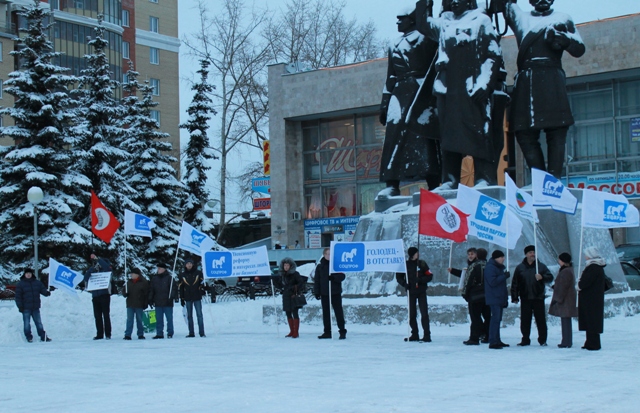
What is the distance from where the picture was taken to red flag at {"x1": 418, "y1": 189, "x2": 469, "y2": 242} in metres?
15.5

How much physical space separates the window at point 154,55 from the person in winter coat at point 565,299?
211 ft

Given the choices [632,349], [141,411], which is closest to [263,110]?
[632,349]

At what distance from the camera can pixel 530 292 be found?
1295 cm

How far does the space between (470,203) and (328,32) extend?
4050cm

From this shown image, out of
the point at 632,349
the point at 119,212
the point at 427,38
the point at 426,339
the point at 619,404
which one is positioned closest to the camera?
the point at 619,404

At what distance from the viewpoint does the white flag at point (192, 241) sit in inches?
704

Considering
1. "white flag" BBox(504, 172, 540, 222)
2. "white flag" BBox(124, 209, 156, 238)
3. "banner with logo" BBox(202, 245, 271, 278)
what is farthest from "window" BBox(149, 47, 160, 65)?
"white flag" BBox(504, 172, 540, 222)

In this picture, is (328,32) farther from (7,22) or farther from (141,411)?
(141,411)

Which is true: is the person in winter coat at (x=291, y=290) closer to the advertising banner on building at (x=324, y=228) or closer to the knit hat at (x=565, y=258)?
the knit hat at (x=565, y=258)

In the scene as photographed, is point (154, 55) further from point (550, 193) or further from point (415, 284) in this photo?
point (550, 193)

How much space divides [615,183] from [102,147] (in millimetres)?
22785

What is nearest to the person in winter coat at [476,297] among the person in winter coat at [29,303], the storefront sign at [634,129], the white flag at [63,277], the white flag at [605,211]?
the white flag at [605,211]

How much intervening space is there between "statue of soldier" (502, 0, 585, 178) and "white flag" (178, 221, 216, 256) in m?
6.24

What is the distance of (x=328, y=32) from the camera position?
177 feet
